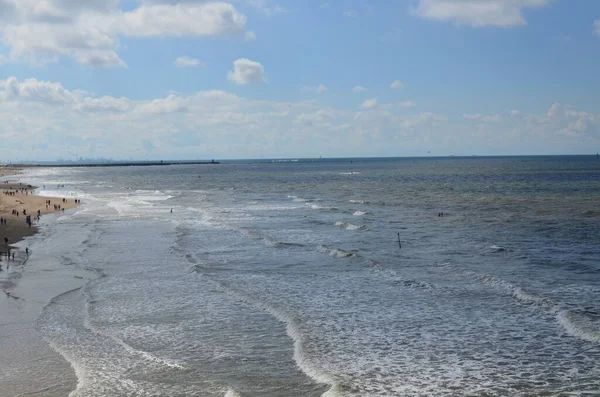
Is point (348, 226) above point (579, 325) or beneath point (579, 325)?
above

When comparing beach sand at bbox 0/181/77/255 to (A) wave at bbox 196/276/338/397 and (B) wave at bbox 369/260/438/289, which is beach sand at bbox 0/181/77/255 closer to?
(A) wave at bbox 196/276/338/397

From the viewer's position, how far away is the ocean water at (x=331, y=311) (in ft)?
51.1

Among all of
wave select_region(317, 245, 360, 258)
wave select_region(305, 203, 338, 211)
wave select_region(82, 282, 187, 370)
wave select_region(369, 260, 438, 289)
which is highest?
wave select_region(305, 203, 338, 211)

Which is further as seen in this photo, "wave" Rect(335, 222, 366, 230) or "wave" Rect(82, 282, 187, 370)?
"wave" Rect(335, 222, 366, 230)

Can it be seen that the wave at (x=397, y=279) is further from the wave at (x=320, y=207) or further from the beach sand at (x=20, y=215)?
the wave at (x=320, y=207)

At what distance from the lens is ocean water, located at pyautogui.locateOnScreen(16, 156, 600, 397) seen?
15.6 m

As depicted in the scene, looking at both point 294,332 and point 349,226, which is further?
point 349,226

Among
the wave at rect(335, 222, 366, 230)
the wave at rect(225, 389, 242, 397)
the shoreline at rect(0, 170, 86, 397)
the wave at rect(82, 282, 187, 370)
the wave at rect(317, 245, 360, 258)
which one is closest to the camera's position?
the wave at rect(225, 389, 242, 397)

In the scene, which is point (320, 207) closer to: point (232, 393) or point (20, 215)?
point (20, 215)

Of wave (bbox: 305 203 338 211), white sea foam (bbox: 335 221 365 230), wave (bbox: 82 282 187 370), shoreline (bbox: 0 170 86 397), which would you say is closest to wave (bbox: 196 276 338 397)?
wave (bbox: 82 282 187 370)

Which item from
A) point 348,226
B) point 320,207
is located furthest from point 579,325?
point 320,207

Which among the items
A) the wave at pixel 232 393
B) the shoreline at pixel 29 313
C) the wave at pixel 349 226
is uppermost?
the wave at pixel 349 226

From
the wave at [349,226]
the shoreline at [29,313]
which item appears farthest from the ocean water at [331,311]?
the wave at [349,226]

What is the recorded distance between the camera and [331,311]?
73.6 feet
